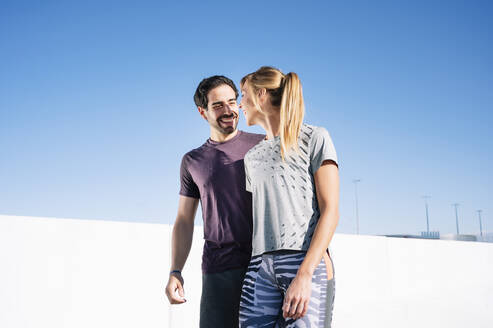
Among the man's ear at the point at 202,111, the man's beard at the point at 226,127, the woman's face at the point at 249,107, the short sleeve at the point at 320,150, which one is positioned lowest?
the short sleeve at the point at 320,150

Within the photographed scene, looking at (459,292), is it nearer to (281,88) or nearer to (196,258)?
(196,258)

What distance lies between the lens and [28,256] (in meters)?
3.04

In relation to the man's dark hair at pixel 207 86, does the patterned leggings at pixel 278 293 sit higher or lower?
lower

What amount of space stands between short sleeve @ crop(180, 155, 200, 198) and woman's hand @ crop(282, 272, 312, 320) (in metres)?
1.04

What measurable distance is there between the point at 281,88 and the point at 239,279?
0.89m

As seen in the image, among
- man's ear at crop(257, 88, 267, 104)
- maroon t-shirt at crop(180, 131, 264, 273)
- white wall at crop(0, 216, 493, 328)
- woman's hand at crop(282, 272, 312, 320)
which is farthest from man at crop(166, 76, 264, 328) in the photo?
white wall at crop(0, 216, 493, 328)

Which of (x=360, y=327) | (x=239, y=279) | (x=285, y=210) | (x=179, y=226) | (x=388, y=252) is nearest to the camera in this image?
(x=285, y=210)

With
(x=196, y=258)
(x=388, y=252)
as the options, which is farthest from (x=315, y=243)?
(x=388, y=252)

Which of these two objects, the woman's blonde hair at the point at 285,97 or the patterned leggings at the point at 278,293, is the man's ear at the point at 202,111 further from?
the patterned leggings at the point at 278,293

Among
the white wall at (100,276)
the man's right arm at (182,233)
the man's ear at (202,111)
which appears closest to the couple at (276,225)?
the man's right arm at (182,233)

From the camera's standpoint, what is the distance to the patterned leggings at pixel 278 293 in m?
1.49

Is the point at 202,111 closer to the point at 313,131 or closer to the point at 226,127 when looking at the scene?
the point at 226,127

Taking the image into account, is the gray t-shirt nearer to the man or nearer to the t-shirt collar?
the man

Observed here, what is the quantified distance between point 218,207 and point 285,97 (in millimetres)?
746
